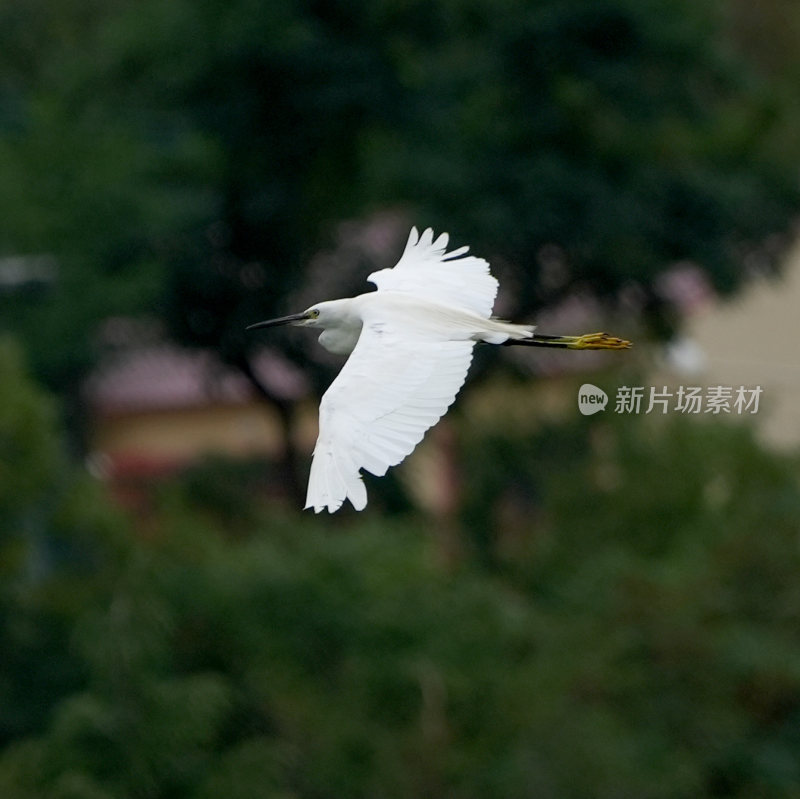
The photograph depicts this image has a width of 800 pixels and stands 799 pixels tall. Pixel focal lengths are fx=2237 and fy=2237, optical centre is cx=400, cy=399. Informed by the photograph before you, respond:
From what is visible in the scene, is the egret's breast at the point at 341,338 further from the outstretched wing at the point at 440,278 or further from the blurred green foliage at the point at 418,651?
the blurred green foliage at the point at 418,651

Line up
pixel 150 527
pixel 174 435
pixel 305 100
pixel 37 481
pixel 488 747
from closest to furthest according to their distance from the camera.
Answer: pixel 488 747 → pixel 37 481 → pixel 150 527 → pixel 305 100 → pixel 174 435

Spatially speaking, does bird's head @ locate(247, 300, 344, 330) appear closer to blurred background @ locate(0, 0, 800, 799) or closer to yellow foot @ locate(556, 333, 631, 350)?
yellow foot @ locate(556, 333, 631, 350)

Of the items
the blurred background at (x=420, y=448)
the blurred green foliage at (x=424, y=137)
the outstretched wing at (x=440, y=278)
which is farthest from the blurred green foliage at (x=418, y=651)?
the outstretched wing at (x=440, y=278)

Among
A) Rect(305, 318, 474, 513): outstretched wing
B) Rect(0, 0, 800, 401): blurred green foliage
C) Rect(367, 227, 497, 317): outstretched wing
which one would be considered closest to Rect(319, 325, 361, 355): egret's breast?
Rect(367, 227, 497, 317): outstretched wing

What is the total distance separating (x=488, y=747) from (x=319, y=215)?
9.81m

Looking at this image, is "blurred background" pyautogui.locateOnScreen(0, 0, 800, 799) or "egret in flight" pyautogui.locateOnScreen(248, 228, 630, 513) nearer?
"egret in flight" pyautogui.locateOnScreen(248, 228, 630, 513)

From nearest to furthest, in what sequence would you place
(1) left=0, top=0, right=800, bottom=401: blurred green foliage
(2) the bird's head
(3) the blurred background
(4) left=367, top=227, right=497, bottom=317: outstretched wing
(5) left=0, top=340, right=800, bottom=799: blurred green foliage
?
(2) the bird's head < (4) left=367, top=227, right=497, bottom=317: outstretched wing < (5) left=0, top=340, right=800, bottom=799: blurred green foliage < (3) the blurred background < (1) left=0, top=0, right=800, bottom=401: blurred green foliage

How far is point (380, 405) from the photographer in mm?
6488

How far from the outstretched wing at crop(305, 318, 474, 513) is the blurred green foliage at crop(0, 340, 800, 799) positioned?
6408 millimetres

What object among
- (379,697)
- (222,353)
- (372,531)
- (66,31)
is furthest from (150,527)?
(66,31)

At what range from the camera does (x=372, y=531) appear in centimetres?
1559

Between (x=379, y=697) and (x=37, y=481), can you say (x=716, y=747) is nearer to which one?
(x=379, y=697)

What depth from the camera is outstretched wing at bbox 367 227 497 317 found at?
7289mm

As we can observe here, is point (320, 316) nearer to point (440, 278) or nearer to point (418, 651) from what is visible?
point (440, 278)
